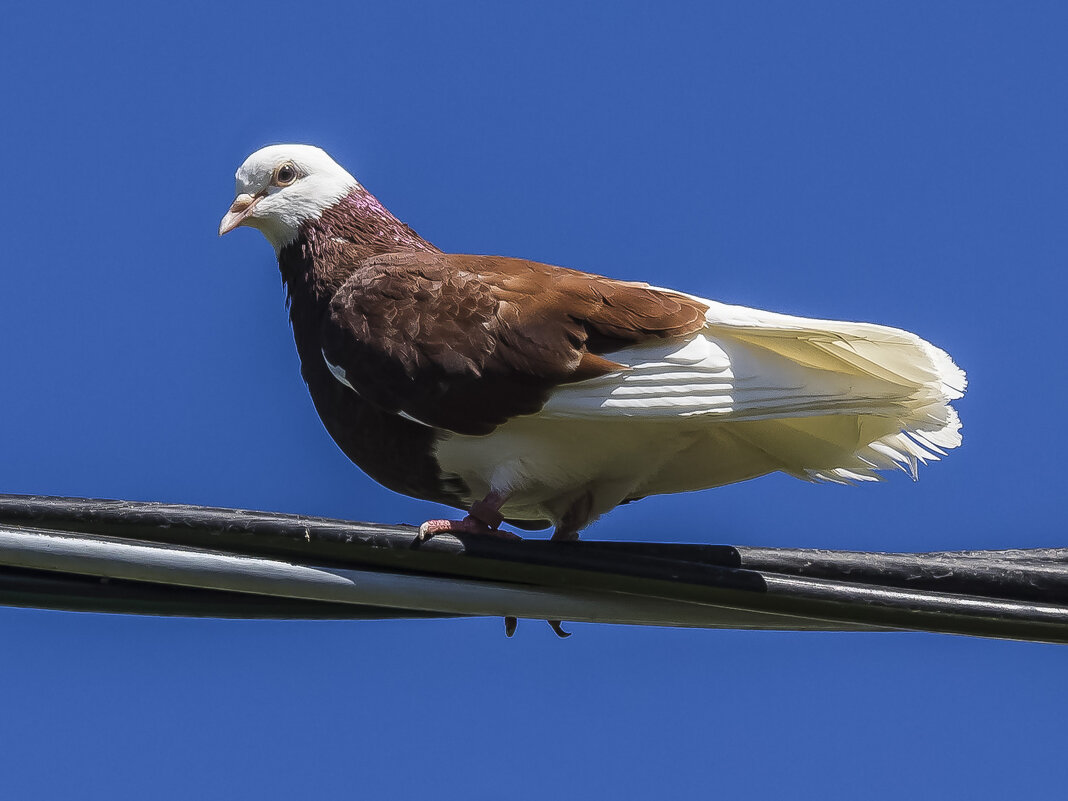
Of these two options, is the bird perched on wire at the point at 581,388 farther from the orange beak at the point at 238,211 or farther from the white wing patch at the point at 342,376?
the orange beak at the point at 238,211

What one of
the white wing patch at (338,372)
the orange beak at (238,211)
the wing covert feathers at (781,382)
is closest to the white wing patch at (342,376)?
the white wing patch at (338,372)

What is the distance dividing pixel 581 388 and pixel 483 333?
0.44 metres

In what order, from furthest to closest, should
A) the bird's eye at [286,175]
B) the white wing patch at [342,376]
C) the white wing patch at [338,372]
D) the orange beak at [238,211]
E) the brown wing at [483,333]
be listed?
the bird's eye at [286,175], the orange beak at [238,211], the white wing patch at [338,372], the white wing patch at [342,376], the brown wing at [483,333]

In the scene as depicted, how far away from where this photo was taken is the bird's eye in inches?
251

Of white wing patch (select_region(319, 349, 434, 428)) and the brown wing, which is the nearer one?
the brown wing

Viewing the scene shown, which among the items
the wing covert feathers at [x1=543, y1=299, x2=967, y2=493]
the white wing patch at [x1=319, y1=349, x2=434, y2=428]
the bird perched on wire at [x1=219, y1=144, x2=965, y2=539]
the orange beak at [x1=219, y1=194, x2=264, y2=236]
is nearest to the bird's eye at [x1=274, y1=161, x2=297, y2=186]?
the orange beak at [x1=219, y1=194, x2=264, y2=236]

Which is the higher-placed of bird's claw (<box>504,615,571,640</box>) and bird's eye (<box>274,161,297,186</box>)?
bird's eye (<box>274,161,297,186</box>)

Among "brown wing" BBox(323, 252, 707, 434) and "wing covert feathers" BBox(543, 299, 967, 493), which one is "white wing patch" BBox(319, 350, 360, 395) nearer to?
"brown wing" BBox(323, 252, 707, 434)

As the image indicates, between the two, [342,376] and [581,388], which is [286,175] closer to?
[342,376]

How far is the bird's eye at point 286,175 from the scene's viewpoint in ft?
20.9

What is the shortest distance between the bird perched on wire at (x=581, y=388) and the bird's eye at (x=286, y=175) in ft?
2.15

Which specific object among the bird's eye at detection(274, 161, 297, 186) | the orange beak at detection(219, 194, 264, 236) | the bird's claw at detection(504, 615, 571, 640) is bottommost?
the bird's claw at detection(504, 615, 571, 640)

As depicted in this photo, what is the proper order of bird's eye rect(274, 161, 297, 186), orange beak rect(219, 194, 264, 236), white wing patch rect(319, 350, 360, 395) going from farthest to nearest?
bird's eye rect(274, 161, 297, 186) < orange beak rect(219, 194, 264, 236) < white wing patch rect(319, 350, 360, 395)

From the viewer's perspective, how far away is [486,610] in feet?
13.4
